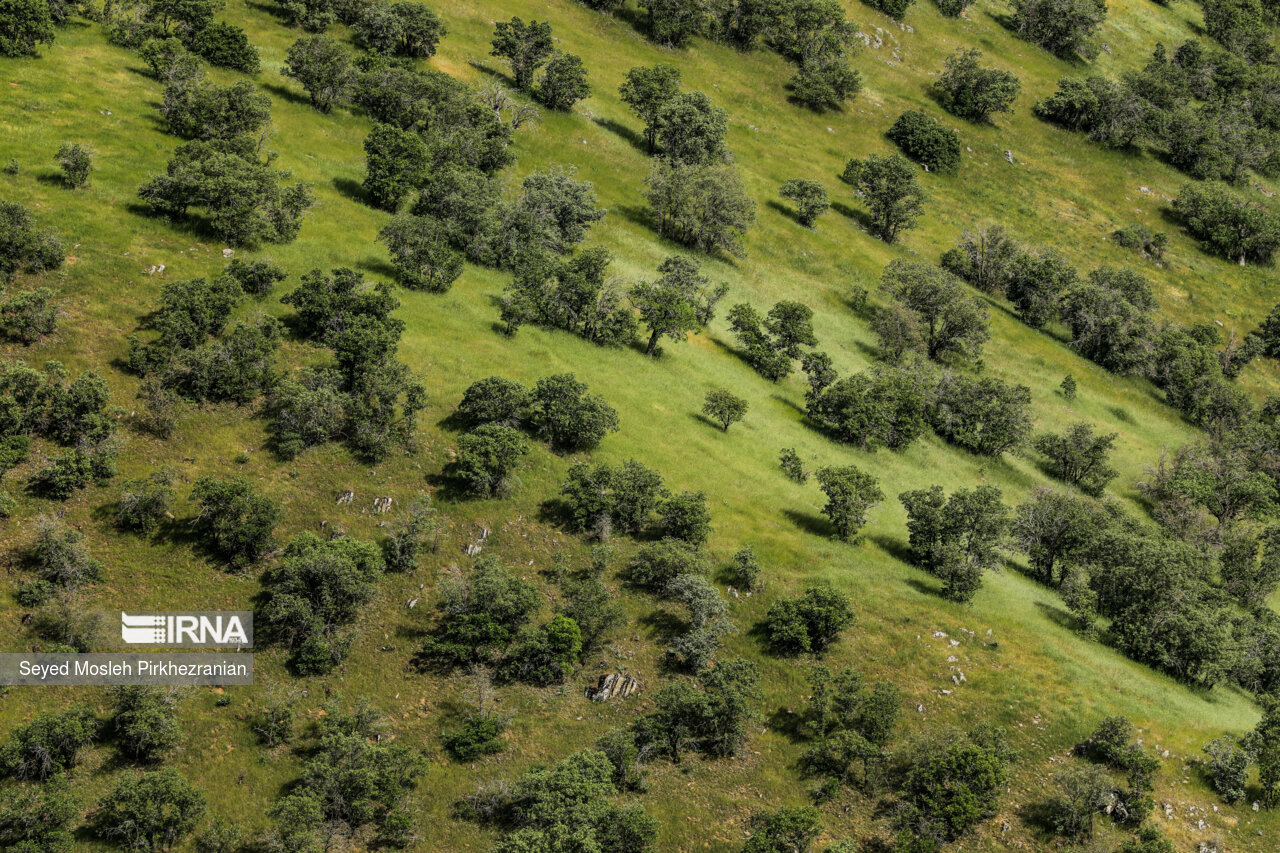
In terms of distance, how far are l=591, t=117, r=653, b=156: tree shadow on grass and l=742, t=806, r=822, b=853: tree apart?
90.1 metres

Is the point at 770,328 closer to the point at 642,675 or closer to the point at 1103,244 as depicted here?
the point at 642,675

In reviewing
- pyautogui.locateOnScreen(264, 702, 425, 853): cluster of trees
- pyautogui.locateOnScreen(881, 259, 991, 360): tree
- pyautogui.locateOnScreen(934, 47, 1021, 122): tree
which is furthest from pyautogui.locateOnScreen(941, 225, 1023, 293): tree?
pyautogui.locateOnScreen(264, 702, 425, 853): cluster of trees

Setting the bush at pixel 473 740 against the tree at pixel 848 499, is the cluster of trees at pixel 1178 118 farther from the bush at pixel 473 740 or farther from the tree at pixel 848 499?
the bush at pixel 473 740

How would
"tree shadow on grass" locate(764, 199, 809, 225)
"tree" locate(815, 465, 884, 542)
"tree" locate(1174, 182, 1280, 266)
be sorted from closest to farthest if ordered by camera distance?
"tree" locate(815, 465, 884, 542) < "tree shadow on grass" locate(764, 199, 809, 225) < "tree" locate(1174, 182, 1280, 266)

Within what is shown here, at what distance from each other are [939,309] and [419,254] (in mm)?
54475

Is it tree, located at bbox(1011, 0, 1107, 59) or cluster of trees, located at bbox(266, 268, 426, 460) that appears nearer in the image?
cluster of trees, located at bbox(266, 268, 426, 460)

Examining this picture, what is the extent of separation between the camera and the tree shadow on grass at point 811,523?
62.2 metres

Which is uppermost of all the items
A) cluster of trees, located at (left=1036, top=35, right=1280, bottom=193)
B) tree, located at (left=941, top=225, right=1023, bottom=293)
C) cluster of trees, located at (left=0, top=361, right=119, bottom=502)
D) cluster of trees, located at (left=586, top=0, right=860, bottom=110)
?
cluster of trees, located at (left=1036, top=35, right=1280, bottom=193)

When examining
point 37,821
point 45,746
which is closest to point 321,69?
point 45,746

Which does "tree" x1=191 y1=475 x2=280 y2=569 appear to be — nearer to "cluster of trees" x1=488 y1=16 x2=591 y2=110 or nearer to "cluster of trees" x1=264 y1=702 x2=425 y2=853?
"cluster of trees" x1=264 y1=702 x2=425 y2=853

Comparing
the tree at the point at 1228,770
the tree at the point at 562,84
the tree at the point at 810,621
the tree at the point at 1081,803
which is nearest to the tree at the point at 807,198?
the tree at the point at 562,84

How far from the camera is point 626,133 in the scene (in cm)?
11712

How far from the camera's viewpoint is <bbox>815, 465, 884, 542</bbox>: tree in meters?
61.2

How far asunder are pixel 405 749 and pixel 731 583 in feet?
71.2
